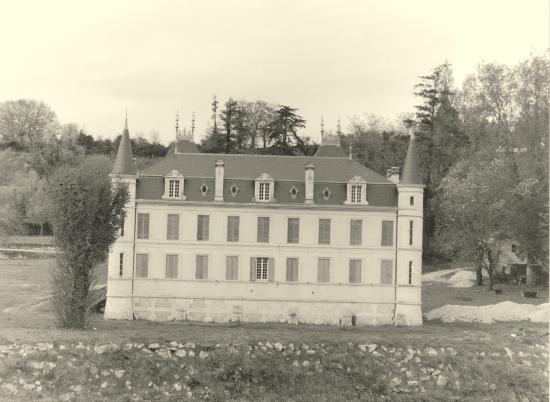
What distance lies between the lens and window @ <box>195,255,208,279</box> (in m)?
35.7

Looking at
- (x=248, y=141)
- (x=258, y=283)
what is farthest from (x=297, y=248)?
(x=248, y=141)

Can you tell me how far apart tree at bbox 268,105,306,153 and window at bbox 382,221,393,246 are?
15228 mm

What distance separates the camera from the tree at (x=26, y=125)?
69.7 meters

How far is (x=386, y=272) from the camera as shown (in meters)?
35.8

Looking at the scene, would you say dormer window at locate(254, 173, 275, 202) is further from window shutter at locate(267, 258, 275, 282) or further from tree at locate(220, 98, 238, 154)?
tree at locate(220, 98, 238, 154)

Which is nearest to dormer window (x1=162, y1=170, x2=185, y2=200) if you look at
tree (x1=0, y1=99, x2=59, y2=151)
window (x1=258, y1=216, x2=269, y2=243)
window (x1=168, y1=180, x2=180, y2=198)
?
window (x1=168, y1=180, x2=180, y2=198)

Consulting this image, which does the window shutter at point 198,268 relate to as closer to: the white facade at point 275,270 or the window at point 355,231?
the white facade at point 275,270

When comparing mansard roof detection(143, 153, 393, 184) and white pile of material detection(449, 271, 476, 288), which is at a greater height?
mansard roof detection(143, 153, 393, 184)

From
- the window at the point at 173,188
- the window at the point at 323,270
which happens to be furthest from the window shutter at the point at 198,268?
the window at the point at 323,270

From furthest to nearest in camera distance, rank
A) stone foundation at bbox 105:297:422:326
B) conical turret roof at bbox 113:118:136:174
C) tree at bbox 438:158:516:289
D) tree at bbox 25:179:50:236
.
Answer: tree at bbox 25:179:50:236, tree at bbox 438:158:516:289, conical turret roof at bbox 113:118:136:174, stone foundation at bbox 105:297:422:326

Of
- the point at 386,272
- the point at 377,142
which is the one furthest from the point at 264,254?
the point at 377,142

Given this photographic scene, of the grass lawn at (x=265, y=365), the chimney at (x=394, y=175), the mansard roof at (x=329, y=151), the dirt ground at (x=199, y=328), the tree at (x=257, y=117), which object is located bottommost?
the grass lawn at (x=265, y=365)

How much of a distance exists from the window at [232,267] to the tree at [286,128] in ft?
52.0

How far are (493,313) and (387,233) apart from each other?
6.77m
